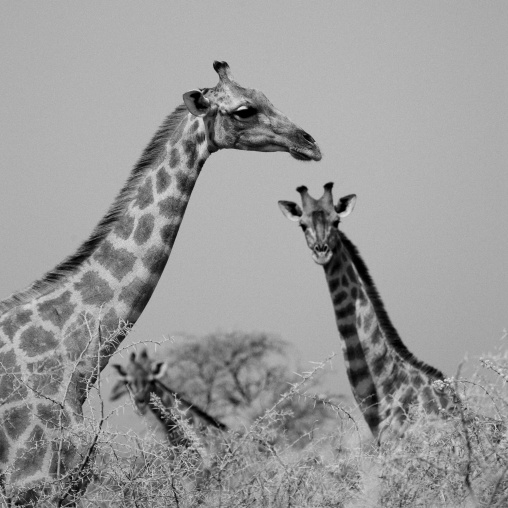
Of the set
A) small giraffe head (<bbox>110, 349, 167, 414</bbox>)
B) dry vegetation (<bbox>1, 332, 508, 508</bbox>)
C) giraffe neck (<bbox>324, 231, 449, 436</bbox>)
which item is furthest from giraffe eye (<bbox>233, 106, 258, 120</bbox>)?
small giraffe head (<bbox>110, 349, 167, 414</bbox>)

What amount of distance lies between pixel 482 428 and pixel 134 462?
1.95 metres

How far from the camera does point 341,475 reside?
491cm

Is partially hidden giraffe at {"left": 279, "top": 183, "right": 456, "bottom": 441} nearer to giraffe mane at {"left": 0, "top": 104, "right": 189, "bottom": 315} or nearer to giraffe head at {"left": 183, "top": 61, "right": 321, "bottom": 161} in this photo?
giraffe head at {"left": 183, "top": 61, "right": 321, "bottom": 161}

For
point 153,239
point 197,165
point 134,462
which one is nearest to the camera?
point 134,462

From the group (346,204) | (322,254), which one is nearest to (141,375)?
(346,204)

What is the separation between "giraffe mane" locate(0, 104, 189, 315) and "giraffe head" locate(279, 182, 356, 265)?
2945mm

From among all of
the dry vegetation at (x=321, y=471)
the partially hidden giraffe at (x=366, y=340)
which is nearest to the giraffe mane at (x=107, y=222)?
the dry vegetation at (x=321, y=471)

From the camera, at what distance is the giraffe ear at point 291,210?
428 inches

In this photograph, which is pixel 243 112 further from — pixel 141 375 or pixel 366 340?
pixel 141 375

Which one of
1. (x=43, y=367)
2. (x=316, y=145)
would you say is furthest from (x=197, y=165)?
(x=43, y=367)

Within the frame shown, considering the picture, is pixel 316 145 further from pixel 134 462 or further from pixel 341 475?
pixel 134 462

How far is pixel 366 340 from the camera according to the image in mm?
8992

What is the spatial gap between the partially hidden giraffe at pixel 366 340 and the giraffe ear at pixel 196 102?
10.1ft

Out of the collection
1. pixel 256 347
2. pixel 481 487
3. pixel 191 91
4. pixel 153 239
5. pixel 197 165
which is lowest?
pixel 256 347
